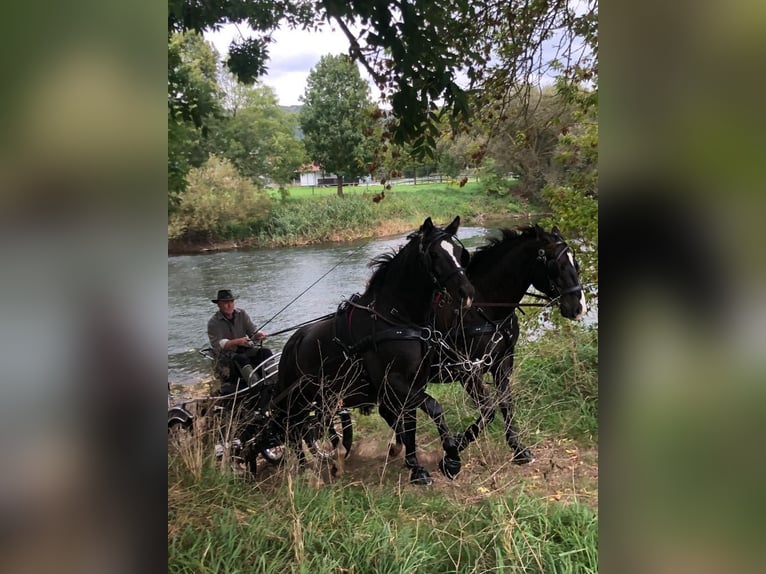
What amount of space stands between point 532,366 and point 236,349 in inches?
59.2

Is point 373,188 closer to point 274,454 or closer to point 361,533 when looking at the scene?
point 274,454

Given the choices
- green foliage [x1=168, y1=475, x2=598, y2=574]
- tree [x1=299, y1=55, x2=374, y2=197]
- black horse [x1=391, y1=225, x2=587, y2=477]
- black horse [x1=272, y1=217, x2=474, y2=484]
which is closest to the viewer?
green foliage [x1=168, y1=475, x2=598, y2=574]

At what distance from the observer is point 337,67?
221 cm

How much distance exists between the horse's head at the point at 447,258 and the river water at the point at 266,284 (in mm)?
96

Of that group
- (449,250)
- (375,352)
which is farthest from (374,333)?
(449,250)

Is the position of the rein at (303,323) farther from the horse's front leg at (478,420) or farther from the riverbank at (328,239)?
the horse's front leg at (478,420)

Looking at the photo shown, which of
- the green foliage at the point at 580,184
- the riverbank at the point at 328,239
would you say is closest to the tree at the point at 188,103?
the riverbank at the point at 328,239

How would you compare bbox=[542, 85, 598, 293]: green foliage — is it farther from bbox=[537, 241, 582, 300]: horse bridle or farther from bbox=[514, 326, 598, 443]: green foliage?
bbox=[514, 326, 598, 443]: green foliage

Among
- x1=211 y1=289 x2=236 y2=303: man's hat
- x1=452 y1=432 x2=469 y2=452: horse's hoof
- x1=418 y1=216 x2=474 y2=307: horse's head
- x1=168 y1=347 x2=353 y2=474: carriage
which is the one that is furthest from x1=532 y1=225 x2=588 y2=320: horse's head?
x1=211 y1=289 x2=236 y2=303: man's hat

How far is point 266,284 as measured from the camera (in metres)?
2.42

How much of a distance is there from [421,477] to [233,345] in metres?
1.09

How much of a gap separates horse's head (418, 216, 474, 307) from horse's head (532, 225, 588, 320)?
0.40 meters

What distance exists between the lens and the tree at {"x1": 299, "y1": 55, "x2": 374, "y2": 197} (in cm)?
222

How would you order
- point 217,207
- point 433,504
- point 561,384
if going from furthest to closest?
1. point 561,384
2. point 433,504
3. point 217,207
